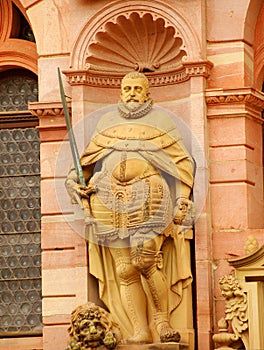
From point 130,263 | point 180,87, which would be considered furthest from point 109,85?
point 130,263

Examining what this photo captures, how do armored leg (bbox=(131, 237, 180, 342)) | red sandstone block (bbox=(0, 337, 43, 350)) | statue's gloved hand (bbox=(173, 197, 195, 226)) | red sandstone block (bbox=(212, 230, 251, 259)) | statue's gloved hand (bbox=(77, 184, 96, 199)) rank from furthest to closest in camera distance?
1. red sandstone block (bbox=(0, 337, 43, 350))
2. red sandstone block (bbox=(212, 230, 251, 259))
3. statue's gloved hand (bbox=(77, 184, 96, 199))
4. statue's gloved hand (bbox=(173, 197, 195, 226))
5. armored leg (bbox=(131, 237, 180, 342))

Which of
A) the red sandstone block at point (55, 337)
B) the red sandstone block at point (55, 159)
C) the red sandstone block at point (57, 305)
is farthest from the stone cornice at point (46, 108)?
the red sandstone block at point (55, 337)

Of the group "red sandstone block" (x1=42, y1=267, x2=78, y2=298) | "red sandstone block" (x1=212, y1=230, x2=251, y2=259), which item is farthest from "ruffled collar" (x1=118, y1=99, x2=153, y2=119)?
"red sandstone block" (x1=42, y1=267, x2=78, y2=298)

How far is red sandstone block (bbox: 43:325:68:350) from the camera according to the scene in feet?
73.6

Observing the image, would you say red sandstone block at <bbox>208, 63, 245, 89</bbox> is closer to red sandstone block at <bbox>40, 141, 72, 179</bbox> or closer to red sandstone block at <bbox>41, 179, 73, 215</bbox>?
red sandstone block at <bbox>40, 141, 72, 179</bbox>

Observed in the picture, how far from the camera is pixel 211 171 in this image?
878 inches

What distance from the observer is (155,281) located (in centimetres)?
2180

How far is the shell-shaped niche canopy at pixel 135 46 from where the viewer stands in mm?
22688

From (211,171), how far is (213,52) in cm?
135

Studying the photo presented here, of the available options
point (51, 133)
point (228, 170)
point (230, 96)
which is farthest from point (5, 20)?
point (228, 170)

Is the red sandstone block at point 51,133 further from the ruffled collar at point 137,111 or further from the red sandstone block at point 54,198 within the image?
the ruffled collar at point 137,111

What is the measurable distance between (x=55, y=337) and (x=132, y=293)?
3.74ft

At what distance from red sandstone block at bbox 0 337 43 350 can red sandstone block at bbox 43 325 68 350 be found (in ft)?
2.09

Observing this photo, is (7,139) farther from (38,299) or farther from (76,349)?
(76,349)
